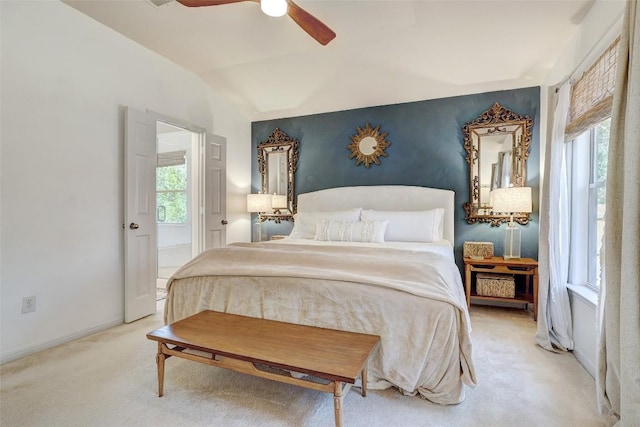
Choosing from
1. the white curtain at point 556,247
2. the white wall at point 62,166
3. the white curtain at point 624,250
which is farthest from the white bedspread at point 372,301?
the white wall at point 62,166

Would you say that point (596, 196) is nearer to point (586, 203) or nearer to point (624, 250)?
point (586, 203)

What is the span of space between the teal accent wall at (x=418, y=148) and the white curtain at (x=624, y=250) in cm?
229

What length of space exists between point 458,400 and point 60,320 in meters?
3.04

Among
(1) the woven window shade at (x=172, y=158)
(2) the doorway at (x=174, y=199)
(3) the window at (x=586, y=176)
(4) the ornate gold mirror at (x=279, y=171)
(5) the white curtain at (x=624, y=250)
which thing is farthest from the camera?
(1) the woven window shade at (x=172, y=158)

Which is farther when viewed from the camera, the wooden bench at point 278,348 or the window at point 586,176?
the window at point 586,176

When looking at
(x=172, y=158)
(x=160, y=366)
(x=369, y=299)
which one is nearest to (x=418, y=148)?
(x=369, y=299)

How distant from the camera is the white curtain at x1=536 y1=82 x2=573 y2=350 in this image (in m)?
2.47

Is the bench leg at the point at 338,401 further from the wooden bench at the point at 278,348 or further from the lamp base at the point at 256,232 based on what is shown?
the lamp base at the point at 256,232

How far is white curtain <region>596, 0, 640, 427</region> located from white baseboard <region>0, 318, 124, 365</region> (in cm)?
362

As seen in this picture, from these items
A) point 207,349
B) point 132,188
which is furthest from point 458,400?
point 132,188

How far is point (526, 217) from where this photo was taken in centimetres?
352

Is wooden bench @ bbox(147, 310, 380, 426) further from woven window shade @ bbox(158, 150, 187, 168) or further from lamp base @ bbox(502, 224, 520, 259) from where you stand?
woven window shade @ bbox(158, 150, 187, 168)

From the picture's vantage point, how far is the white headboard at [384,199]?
12.4ft

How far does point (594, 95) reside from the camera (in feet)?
6.76
